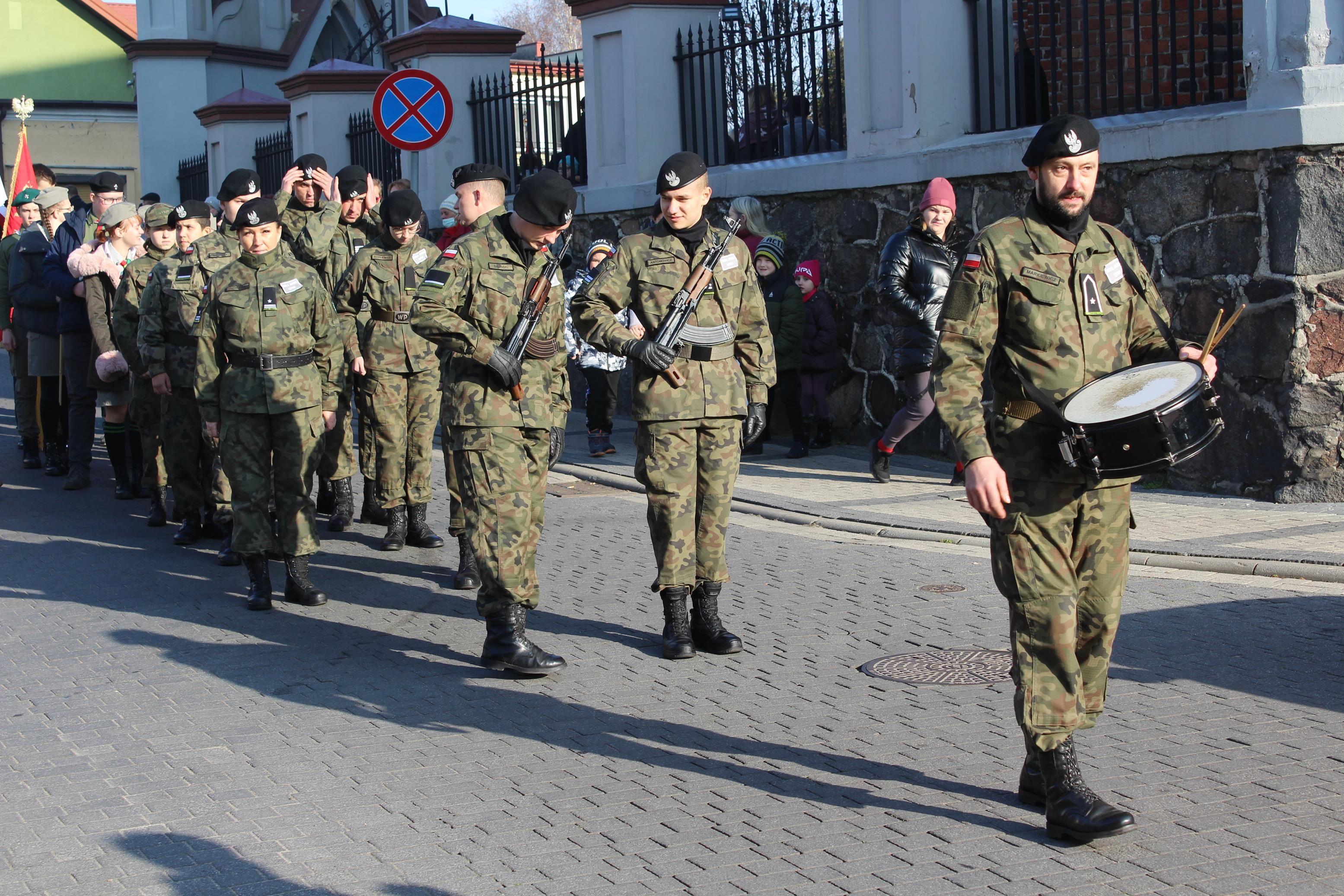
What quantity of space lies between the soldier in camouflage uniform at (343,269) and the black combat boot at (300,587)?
4.66 feet

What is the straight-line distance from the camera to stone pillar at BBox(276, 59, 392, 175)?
20.8m

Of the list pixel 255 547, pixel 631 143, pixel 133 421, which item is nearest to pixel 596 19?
pixel 631 143

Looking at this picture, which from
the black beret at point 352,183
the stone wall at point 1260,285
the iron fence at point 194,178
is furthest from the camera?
the iron fence at point 194,178

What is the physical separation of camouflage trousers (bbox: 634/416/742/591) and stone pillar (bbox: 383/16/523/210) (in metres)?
12.1

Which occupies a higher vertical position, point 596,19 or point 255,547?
point 596,19

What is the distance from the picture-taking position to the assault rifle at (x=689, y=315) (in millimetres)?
6484

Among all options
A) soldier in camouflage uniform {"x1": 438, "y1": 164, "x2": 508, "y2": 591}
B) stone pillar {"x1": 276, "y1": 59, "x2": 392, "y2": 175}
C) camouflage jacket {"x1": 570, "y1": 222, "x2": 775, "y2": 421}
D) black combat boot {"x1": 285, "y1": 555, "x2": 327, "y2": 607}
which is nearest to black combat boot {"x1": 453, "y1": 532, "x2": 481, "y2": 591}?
soldier in camouflage uniform {"x1": 438, "y1": 164, "x2": 508, "y2": 591}

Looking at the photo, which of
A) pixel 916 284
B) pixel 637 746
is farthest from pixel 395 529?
pixel 637 746

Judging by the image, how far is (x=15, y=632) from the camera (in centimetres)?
743

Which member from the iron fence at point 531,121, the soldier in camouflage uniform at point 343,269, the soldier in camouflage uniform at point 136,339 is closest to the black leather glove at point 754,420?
the soldier in camouflage uniform at point 343,269

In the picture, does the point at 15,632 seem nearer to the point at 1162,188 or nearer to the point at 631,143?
the point at 1162,188

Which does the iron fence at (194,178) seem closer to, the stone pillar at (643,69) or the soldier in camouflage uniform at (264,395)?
the stone pillar at (643,69)

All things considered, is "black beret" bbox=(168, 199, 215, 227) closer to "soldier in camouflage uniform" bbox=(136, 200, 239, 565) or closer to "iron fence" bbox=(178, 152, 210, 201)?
"soldier in camouflage uniform" bbox=(136, 200, 239, 565)

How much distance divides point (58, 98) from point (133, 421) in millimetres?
27183
